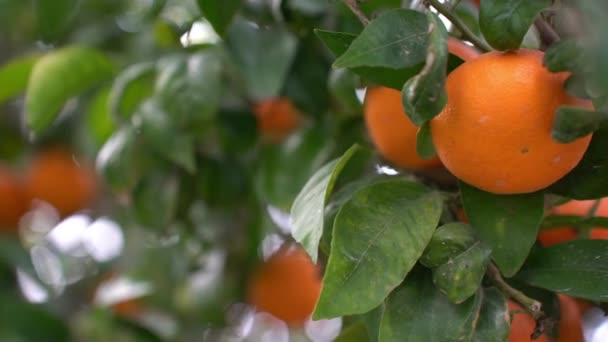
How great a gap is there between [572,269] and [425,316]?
0.52 ft

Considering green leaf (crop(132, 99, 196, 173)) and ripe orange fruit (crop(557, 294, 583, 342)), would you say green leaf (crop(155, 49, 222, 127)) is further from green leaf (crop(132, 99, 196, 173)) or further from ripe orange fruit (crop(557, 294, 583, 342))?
ripe orange fruit (crop(557, 294, 583, 342))

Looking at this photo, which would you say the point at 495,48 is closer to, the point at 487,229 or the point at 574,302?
the point at 487,229

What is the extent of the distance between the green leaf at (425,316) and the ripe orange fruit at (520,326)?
0.34 ft

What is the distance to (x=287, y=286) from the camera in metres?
1.58

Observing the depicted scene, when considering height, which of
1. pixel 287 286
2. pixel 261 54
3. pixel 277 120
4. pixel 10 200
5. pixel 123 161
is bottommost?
pixel 10 200

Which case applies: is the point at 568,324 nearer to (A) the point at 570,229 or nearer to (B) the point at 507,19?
(A) the point at 570,229

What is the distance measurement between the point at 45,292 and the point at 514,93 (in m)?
1.36

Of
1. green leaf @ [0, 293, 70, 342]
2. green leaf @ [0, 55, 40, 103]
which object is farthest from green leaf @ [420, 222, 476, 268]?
green leaf @ [0, 293, 70, 342]

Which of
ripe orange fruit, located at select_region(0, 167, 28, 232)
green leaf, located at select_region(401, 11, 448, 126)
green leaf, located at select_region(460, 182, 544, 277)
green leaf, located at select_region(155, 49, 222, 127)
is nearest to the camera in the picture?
green leaf, located at select_region(401, 11, 448, 126)

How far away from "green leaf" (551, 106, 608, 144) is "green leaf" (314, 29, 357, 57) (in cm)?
21

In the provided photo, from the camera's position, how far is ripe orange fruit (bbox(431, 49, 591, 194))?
2.43ft

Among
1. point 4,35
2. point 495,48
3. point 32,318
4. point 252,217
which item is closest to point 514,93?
point 495,48

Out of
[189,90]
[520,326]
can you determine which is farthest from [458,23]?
[189,90]

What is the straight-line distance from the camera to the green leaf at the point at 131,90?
1274mm
